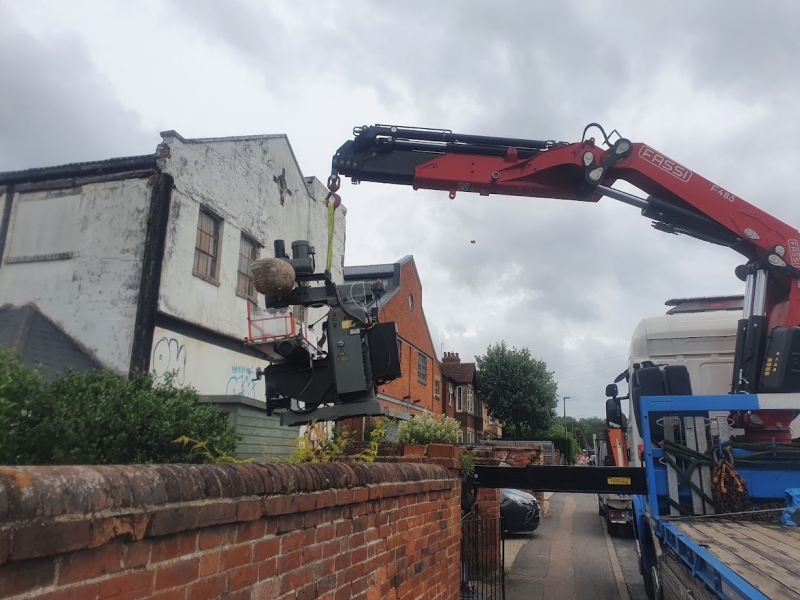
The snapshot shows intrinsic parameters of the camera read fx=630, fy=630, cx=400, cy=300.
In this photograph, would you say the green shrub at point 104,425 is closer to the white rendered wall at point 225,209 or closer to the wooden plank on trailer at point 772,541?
the wooden plank on trailer at point 772,541

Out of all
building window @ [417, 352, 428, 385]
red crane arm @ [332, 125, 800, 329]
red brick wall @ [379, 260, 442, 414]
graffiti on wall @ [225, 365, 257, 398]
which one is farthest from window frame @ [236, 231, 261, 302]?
building window @ [417, 352, 428, 385]

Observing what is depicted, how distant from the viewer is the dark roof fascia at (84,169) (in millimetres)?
11070

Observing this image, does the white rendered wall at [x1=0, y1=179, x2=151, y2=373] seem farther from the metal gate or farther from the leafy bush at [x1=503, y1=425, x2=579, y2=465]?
the leafy bush at [x1=503, y1=425, x2=579, y2=465]

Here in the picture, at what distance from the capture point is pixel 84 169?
36.6 feet

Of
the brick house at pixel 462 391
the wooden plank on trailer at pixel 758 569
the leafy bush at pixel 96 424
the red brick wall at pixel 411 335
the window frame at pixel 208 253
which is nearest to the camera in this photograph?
the wooden plank on trailer at pixel 758 569

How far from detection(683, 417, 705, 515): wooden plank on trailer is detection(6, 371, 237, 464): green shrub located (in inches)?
142

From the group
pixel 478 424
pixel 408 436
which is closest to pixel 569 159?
pixel 408 436

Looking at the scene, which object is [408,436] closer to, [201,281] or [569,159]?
[569,159]

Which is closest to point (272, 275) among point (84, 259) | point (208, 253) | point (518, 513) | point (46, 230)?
point (84, 259)

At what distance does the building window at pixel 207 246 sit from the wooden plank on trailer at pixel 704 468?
9098mm

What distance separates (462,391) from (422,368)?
33.4 ft

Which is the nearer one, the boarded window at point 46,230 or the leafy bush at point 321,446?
the leafy bush at point 321,446

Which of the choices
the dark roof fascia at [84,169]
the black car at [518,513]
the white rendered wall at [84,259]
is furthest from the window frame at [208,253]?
the black car at [518,513]

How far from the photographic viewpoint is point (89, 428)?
504cm
